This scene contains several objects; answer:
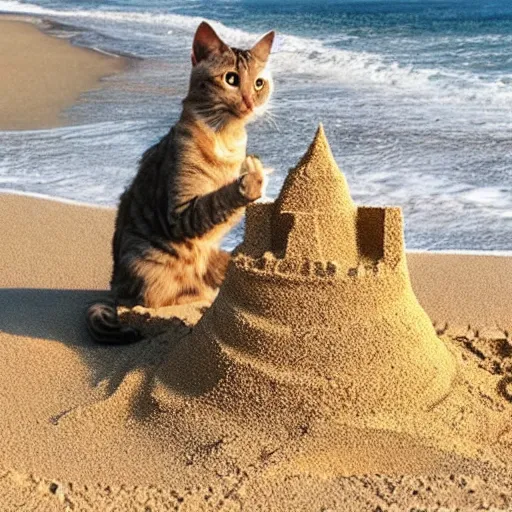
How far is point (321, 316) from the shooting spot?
2.66 metres

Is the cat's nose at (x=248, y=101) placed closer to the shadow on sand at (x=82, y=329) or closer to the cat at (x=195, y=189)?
the cat at (x=195, y=189)

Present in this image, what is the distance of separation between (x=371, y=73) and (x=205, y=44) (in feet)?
26.0

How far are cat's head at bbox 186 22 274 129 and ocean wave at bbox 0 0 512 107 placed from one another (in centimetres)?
587

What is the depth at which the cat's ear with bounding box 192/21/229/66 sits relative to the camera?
12.3 ft

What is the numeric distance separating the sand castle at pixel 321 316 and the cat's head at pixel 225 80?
1031 mm

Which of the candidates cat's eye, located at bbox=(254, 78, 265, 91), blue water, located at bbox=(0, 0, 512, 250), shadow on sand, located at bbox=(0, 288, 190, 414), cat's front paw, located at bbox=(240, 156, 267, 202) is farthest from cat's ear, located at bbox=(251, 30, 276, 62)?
shadow on sand, located at bbox=(0, 288, 190, 414)

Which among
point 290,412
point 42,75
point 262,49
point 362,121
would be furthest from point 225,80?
point 42,75

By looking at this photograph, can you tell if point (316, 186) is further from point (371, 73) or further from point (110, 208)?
point (371, 73)

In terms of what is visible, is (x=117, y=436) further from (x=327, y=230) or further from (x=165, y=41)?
(x=165, y=41)

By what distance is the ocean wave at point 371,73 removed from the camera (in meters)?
9.74

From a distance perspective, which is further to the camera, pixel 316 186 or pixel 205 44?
pixel 205 44

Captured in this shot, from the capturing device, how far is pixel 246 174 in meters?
3.38

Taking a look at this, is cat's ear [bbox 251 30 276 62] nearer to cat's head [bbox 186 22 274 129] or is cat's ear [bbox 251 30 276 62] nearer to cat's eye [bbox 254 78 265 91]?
cat's head [bbox 186 22 274 129]

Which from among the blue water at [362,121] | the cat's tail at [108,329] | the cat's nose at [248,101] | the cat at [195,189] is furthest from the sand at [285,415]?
the blue water at [362,121]
